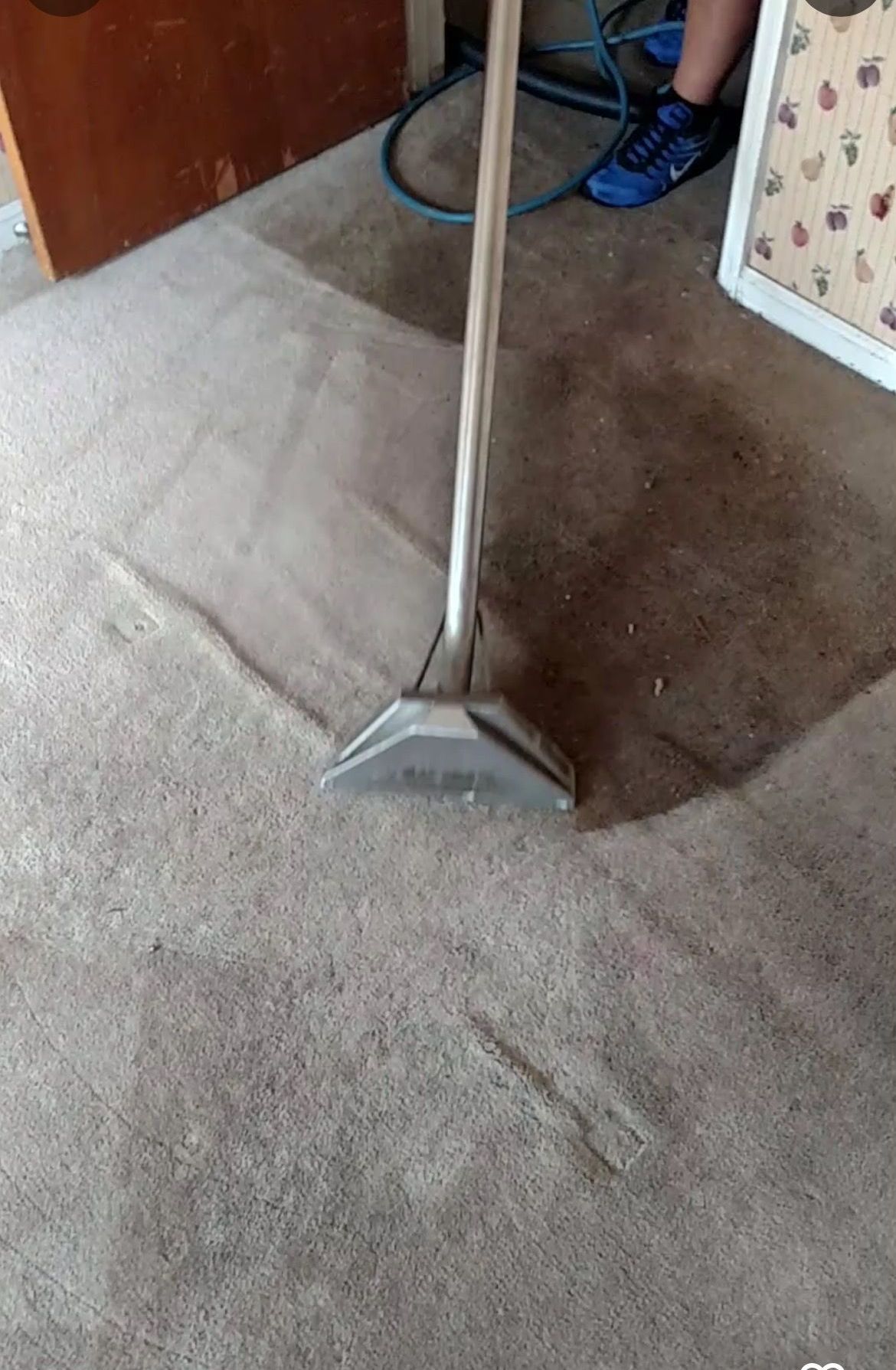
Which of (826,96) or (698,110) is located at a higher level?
(826,96)

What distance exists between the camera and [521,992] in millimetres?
1138

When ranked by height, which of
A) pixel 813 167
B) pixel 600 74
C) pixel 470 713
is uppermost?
pixel 813 167

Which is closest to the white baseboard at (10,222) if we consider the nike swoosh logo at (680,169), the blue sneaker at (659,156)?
the blue sneaker at (659,156)

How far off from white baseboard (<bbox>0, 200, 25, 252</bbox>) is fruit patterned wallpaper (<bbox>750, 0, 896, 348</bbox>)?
1.01m

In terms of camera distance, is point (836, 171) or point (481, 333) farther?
point (836, 171)

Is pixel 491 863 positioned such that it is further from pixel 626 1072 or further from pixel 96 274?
pixel 96 274

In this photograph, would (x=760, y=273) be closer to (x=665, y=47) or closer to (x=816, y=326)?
(x=816, y=326)

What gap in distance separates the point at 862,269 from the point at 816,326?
4.3 inches

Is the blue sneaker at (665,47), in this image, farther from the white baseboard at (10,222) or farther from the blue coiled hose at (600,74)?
the white baseboard at (10,222)

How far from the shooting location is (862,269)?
1.58 m

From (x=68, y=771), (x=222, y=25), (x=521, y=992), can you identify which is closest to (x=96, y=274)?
(x=222, y=25)

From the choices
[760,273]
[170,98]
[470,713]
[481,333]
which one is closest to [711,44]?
[760,273]

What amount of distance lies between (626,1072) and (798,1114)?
0.46 feet

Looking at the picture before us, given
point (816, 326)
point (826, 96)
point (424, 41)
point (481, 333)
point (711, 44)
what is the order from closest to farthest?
point (481, 333), point (826, 96), point (816, 326), point (711, 44), point (424, 41)
